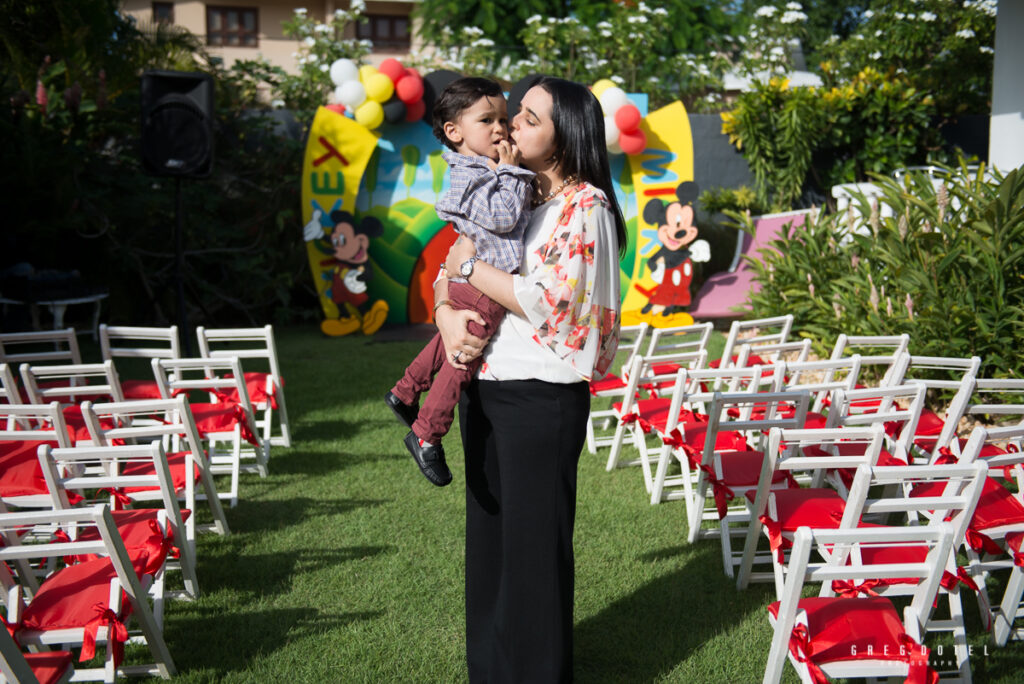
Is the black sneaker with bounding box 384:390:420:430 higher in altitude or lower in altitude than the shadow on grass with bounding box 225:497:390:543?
higher

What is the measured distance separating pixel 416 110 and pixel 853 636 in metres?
7.76

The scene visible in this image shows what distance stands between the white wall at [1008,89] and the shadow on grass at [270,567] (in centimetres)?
636

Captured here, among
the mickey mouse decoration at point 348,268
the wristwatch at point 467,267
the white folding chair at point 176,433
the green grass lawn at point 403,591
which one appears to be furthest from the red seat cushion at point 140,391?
the mickey mouse decoration at point 348,268

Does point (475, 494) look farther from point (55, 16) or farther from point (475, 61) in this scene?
point (475, 61)

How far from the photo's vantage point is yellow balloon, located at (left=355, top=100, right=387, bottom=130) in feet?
29.2

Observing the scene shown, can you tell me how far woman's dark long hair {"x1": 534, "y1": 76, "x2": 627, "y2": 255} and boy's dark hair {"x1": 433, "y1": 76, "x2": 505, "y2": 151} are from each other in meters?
0.49

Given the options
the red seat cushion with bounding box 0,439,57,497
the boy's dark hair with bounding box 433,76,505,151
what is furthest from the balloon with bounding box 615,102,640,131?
the red seat cushion with bounding box 0,439,57,497

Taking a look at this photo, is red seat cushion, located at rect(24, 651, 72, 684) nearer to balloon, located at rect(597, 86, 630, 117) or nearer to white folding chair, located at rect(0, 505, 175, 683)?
white folding chair, located at rect(0, 505, 175, 683)

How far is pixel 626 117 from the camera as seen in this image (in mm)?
9086

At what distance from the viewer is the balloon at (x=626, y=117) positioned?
9094 mm

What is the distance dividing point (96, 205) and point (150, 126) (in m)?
1.92

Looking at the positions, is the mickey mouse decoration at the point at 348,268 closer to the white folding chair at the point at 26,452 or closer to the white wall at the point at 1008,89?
the white folding chair at the point at 26,452

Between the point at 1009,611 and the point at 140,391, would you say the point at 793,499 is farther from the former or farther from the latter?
the point at 140,391

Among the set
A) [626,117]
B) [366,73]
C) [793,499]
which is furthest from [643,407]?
[366,73]
